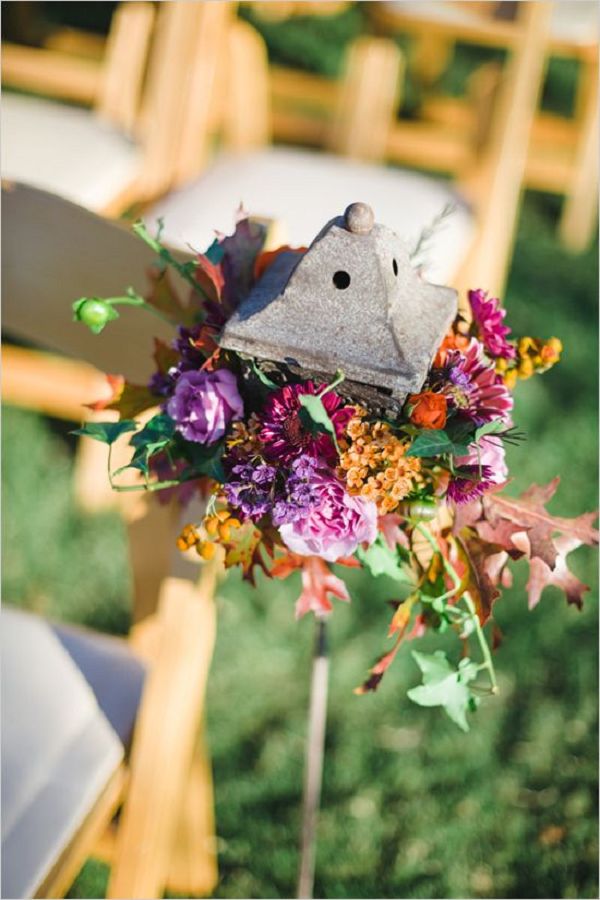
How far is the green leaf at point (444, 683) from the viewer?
2.66ft

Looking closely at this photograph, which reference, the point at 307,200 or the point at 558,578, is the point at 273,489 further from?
the point at 307,200

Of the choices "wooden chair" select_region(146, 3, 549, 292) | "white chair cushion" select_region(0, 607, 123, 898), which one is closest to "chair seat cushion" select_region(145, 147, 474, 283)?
A: "wooden chair" select_region(146, 3, 549, 292)

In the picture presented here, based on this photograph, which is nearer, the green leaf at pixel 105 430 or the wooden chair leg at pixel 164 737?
the green leaf at pixel 105 430

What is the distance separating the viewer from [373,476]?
2.45 ft

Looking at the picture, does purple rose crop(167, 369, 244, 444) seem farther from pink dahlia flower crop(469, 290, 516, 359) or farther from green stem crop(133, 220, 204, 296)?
pink dahlia flower crop(469, 290, 516, 359)

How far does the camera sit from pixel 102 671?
3.93 feet

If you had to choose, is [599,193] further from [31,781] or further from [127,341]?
[31,781]

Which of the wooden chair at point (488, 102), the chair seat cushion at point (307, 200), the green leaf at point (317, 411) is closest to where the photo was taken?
the green leaf at point (317, 411)

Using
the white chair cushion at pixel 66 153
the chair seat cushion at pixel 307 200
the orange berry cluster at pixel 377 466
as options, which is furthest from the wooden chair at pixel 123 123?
the orange berry cluster at pixel 377 466

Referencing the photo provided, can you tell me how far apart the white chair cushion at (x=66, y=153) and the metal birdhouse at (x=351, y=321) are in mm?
1223

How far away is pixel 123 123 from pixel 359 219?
5.31 feet

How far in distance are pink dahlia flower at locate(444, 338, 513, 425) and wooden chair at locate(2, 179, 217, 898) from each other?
419 mm

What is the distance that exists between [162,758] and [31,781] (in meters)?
0.16

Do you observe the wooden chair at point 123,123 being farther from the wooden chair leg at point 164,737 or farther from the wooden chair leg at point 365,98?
the wooden chair leg at point 164,737
